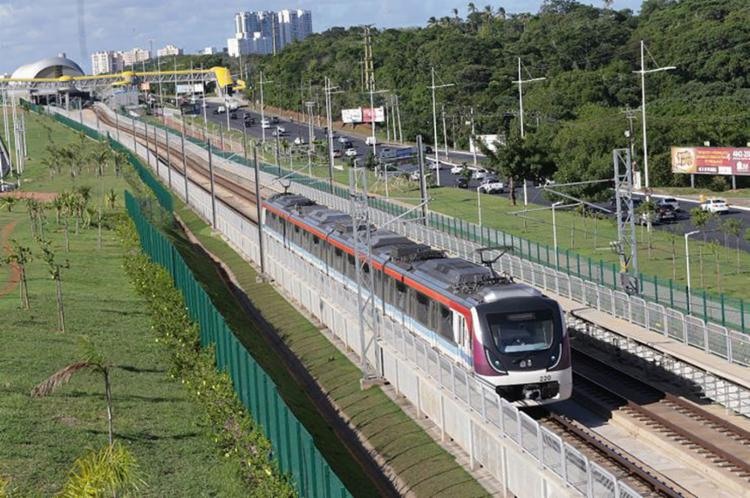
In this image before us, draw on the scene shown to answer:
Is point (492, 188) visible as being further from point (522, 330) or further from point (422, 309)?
point (522, 330)

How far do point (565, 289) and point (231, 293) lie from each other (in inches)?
686

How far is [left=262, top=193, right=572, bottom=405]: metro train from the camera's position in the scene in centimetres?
2852

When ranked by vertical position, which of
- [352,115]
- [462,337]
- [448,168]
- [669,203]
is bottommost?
[669,203]

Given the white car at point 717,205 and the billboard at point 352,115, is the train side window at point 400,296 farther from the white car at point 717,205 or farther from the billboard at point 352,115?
the billboard at point 352,115

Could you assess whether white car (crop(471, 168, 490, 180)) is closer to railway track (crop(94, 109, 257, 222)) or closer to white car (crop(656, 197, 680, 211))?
railway track (crop(94, 109, 257, 222))

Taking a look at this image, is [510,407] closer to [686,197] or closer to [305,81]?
[686,197]

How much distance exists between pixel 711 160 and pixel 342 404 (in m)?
59.7

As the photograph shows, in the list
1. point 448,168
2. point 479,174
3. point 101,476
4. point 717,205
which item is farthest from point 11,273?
point 448,168

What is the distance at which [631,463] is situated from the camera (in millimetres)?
24734

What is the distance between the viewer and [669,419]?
28844mm

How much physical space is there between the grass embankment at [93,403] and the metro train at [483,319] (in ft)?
22.0

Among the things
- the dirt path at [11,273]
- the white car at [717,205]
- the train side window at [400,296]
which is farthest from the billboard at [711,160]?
the train side window at [400,296]

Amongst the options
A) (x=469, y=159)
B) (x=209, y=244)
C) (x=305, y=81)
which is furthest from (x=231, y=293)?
(x=305, y=81)

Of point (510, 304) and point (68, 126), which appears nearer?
point (510, 304)
